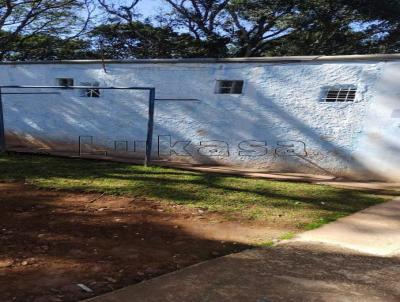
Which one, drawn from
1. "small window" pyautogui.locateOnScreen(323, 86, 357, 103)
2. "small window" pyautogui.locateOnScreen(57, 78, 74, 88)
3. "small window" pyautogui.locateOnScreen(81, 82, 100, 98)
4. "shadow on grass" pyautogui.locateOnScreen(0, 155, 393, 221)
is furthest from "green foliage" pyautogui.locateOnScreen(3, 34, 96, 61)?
"small window" pyautogui.locateOnScreen(323, 86, 357, 103)

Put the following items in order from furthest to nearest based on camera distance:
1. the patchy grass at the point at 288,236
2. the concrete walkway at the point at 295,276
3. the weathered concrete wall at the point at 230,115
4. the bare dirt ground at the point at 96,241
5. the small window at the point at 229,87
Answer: the small window at the point at 229,87 < the weathered concrete wall at the point at 230,115 < the patchy grass at the point at 288,236 < the bare dirt ground at the point at 96,241 < the concrete walkway at the point at 295,276

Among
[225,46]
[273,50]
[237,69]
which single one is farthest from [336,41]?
[237,69]

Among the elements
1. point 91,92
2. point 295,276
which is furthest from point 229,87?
point 295,276

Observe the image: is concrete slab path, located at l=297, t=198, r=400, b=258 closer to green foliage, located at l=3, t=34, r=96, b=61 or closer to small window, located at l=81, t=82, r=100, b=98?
small window, located at l=81, t=82, r=100, b=98

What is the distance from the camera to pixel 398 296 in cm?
325

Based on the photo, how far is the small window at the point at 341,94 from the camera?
9117 millimetres

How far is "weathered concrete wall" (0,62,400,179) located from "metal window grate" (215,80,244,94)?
14 cm

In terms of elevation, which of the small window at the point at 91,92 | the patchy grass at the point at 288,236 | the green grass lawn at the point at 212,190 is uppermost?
Result: the small window at the point at 91,92

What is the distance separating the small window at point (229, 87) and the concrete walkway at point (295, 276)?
605 cm

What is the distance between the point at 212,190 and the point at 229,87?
12.9ft

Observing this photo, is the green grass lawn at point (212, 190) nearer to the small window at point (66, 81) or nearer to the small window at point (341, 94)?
the small window at point (341, 94)

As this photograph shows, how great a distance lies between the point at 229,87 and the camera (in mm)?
10594

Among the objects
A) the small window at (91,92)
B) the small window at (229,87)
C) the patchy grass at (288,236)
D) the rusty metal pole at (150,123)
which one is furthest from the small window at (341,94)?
the small window at (91,92)

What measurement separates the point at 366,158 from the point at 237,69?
11.2 ft
